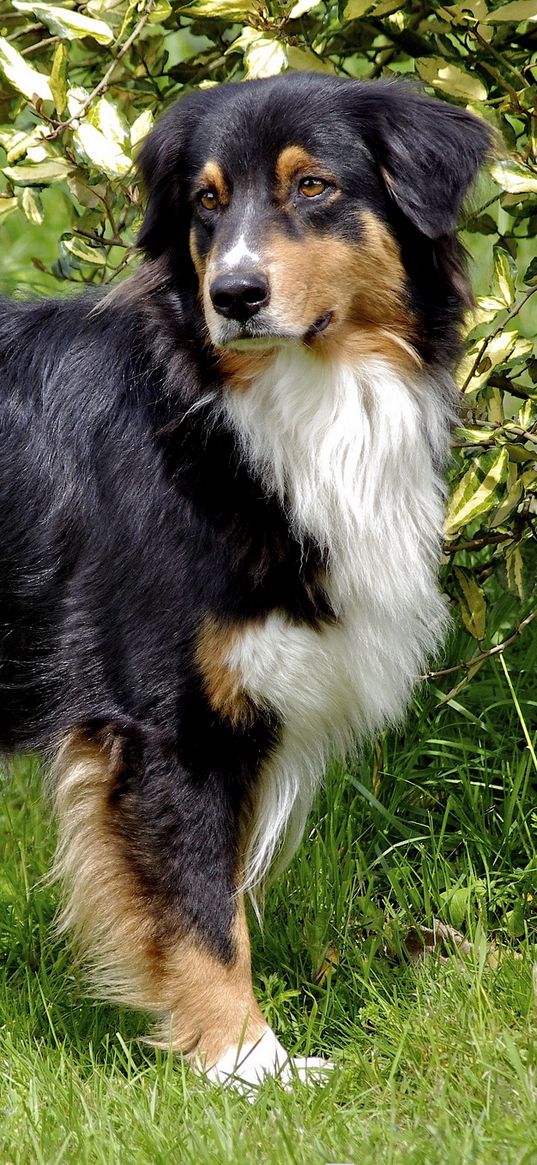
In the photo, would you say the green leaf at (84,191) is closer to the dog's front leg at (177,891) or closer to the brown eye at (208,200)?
the brown eye at (208,200)

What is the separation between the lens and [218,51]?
4281mm

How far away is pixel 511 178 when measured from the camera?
317cm

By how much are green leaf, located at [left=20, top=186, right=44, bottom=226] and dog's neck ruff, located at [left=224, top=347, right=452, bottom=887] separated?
1.08m

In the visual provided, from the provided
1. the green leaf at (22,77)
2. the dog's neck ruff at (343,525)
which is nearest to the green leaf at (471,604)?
the dog's neck ruff at (343,525)

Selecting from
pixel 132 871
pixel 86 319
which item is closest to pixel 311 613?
pixel 132 871

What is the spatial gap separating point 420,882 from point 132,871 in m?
0.97

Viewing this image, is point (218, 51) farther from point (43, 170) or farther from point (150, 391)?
point (150, 391)

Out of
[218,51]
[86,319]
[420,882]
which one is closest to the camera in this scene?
[86,319]

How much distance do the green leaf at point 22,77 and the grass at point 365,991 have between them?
6.52 feet

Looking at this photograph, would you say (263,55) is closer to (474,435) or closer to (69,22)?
(69,22)

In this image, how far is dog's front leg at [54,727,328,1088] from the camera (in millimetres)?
3125

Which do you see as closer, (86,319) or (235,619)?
(235,619)

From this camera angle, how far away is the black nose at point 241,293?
9.18 feet

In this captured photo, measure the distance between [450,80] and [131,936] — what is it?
7.18 feet
